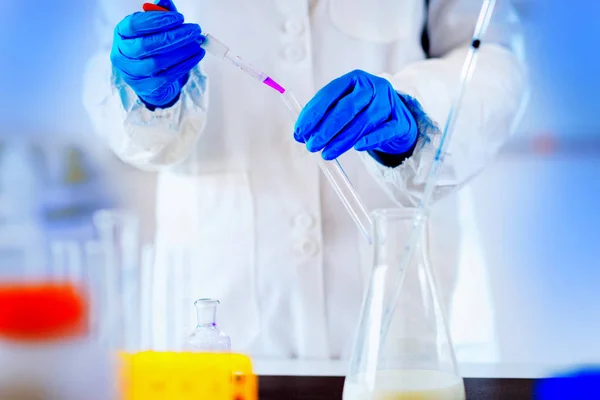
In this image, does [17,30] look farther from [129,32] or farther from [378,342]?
[378,342]

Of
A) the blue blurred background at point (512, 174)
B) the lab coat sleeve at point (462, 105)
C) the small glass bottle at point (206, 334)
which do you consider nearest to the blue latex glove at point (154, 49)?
→ the lab coat sleeve at point (462, 105)

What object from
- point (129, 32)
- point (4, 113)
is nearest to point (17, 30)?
point (4, 113)

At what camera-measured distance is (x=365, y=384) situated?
770 mm

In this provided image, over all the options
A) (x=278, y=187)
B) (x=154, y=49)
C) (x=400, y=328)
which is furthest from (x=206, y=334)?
(x=278, y=187)

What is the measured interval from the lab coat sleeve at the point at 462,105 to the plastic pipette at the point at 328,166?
0.55 feet

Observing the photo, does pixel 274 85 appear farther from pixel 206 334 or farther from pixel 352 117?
pixel 206 334

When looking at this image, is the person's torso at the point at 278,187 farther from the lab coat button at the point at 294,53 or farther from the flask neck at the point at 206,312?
the flask neck at the point at 206,312

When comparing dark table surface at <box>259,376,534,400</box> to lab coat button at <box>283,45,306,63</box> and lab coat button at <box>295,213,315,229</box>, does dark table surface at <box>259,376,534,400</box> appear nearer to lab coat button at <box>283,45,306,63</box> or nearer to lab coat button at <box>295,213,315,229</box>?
lab coat button at <box>295,213,315,229</box>

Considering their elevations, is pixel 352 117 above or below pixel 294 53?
below

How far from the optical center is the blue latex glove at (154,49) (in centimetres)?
115

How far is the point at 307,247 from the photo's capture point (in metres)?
1.44

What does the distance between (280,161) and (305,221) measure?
14cm

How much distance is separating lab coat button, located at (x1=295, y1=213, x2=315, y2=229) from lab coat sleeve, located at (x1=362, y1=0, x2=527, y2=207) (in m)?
0.18

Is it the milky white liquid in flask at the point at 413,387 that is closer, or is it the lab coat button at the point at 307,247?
the milky white liquid in flask at the point at 413,387
